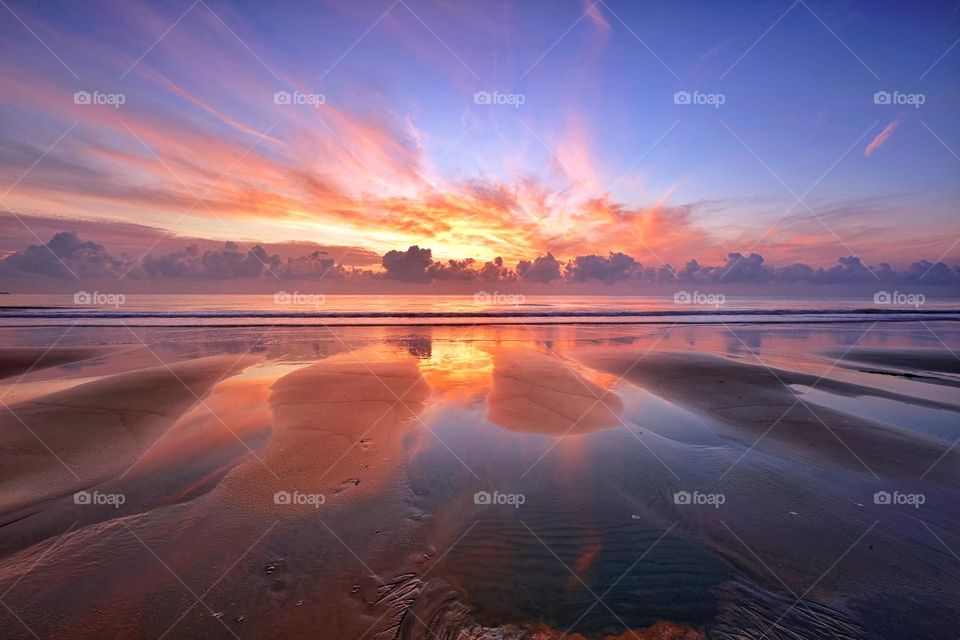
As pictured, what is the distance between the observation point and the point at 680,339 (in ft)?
72.1

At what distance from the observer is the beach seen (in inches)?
130

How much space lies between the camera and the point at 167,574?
3656mm

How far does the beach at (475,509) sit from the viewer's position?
330cm

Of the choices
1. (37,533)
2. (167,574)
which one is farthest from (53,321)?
(167,574)

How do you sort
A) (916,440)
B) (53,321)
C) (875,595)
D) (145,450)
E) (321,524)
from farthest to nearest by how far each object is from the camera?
1. (53,321)
2. (916,440)
3. (145,450)
4. (321,524)
5. (875,595)

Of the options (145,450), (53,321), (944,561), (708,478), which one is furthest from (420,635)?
(53,321)

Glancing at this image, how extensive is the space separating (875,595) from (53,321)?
47.9 meters

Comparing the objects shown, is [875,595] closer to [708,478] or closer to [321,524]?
[708,478]

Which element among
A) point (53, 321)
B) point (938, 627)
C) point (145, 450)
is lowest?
point (938, 627)

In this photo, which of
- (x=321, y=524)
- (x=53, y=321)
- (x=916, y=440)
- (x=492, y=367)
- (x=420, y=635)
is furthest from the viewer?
(x=53, y=321)

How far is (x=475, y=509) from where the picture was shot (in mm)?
4887

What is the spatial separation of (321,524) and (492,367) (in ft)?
30.9

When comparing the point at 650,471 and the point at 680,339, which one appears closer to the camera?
the point at 650,471

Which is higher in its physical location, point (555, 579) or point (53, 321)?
point (53, 321)
